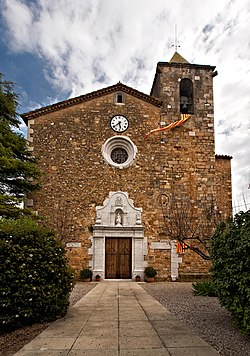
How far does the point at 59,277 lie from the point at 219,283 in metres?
3.01

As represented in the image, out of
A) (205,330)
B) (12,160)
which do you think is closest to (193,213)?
(12,160)

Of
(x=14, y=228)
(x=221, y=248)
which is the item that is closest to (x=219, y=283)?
(x=221, y=248)

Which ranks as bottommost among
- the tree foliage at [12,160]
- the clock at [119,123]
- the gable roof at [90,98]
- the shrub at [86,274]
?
the shrub at [86,274]

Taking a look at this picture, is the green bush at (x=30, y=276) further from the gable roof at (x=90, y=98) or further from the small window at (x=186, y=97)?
the small window at (x=186, y=97)

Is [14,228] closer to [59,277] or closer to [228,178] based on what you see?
[59,277]

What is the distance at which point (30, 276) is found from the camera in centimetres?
548

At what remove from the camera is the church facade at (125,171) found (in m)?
14.4

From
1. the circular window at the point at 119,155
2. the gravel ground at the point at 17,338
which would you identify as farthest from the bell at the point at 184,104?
the gravel ground at the point at 17,338

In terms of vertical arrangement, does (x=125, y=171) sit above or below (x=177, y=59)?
below

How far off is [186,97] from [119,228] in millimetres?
7943

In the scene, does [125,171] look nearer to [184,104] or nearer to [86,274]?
[184,104]

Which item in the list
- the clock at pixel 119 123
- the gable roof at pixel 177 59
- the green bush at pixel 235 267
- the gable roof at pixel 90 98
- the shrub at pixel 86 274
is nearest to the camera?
the green bush at pixel 235 267

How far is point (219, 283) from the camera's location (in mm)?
5285

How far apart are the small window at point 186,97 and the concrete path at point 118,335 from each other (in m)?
11.6
